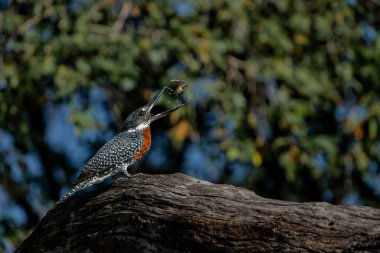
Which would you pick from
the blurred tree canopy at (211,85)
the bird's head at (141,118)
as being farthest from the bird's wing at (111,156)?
the blurred tree canopy at (211,85)

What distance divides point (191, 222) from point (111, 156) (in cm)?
116

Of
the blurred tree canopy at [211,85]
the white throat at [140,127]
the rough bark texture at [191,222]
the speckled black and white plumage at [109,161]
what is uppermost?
the blurred tree canopy at [211,85]

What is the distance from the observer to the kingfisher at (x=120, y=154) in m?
6.29

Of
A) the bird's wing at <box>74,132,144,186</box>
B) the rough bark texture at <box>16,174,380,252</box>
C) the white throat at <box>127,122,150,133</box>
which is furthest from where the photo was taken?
the white throat at <box>127,122,150,133</box>

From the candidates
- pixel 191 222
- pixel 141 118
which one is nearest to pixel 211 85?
pixel 141 118

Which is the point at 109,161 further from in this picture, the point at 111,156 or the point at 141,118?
the point at 141,118

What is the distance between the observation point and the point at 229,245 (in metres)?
5.20

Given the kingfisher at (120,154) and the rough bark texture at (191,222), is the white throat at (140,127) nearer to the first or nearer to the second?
the kingfisher at (120,154)

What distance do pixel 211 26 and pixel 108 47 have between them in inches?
47.2

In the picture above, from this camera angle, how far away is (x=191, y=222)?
5.36m

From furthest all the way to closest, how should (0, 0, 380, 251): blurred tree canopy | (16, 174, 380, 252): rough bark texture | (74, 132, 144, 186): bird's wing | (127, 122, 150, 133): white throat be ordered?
(0, 0, 380, 251): blurred tree canopy
(127, 122, 150, 133): white throat
(74, 132, 144, 186): bird's wing
(16, 174, 380, 252): rough bark texture

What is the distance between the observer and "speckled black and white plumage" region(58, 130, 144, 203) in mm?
6289

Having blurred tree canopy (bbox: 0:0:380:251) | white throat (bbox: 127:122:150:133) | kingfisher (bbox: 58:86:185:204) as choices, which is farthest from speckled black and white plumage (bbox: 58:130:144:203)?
blurred tree canopy (bbox: 0:0:380:251)

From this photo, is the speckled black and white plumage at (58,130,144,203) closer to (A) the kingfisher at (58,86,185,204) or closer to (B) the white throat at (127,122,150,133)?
(A) the kingfisher at (58,86,185,204)
